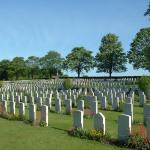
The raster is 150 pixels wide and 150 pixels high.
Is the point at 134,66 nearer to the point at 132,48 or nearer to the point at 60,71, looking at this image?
the point at 132,48

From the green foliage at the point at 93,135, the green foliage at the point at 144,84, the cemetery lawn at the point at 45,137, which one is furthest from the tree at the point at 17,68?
the green foliage at the point at 93,135

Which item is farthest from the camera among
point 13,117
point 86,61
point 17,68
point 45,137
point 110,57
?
point 17,68

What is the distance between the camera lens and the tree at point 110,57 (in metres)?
69.8

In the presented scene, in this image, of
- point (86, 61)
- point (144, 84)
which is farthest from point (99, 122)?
point (86, 61)

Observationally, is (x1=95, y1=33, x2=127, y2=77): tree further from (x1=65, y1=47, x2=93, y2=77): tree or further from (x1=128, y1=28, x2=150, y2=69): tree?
(x1=65, y1=47, x2=93, y2=77): tree

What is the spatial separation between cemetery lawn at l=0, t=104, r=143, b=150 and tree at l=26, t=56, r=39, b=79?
78.4 meters

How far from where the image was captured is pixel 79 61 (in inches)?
3233

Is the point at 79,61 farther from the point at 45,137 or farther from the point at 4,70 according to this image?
the point at 45,137

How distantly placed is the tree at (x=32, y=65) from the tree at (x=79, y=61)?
577 inches

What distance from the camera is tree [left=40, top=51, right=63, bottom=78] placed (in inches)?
Answer: 3680

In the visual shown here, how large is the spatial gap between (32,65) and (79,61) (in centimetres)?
2091

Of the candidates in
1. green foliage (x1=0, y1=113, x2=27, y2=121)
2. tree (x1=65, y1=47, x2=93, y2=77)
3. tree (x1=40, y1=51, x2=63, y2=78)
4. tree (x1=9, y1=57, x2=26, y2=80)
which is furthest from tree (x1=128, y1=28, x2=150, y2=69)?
green foliage (x1=0, y1=113, x2=27, y2=121)

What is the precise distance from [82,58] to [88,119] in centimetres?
6573

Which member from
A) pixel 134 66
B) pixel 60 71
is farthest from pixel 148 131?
pixel 60 71
